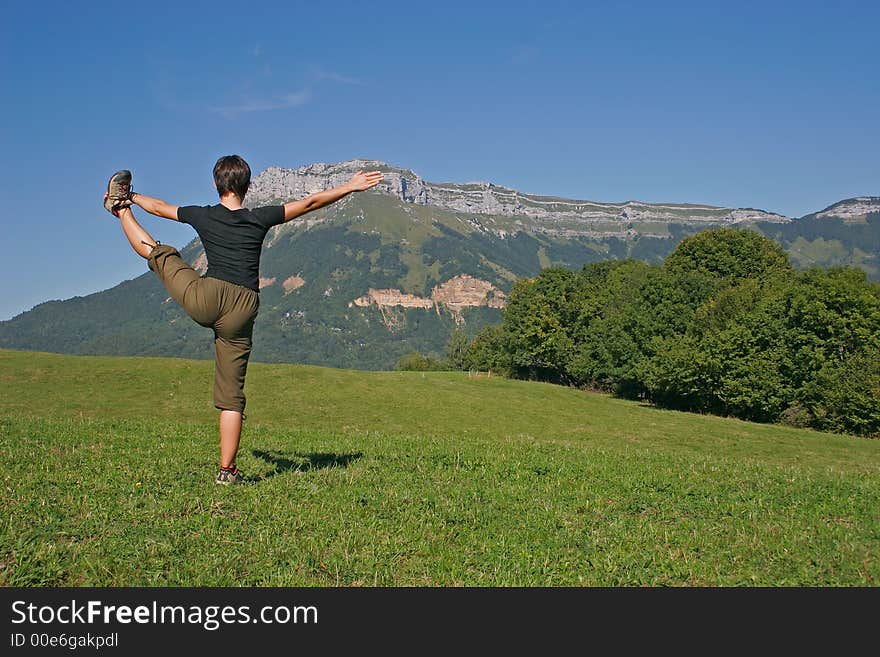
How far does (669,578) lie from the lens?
6.28 meters

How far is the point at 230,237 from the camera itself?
8.77 m

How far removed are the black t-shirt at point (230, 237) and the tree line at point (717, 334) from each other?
51.7 m

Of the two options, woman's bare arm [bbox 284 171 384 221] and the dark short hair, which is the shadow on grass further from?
the dark short hair

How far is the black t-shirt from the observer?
8.72 meters

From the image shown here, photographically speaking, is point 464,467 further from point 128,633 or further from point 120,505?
point 128,633

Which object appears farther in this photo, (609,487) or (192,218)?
(609,487)

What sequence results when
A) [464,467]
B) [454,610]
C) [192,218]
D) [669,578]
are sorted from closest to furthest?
[454,610], [669,578], [192,218], [464,467]

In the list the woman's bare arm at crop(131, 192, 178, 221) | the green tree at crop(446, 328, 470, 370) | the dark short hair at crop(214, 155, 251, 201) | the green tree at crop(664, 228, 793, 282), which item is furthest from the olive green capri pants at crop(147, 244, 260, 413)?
the green tree at crop(446, 328, 470, 370)

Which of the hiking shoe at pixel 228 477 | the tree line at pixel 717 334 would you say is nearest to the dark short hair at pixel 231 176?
the hiking shoe at pixel 228 477

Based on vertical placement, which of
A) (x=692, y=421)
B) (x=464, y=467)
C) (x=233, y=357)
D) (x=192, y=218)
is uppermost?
(x=192, y=218)

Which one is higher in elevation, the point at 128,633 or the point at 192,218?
the point at 192,218

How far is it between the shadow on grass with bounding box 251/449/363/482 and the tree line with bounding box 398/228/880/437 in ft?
160

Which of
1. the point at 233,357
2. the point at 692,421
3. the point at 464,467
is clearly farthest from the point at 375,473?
the point at 692,421

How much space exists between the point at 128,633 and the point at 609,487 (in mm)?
6411
